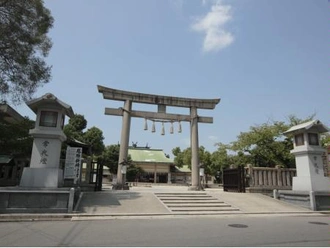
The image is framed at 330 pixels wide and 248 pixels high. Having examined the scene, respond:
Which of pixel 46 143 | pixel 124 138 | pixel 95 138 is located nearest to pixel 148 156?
pixel 95 138

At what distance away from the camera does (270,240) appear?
19.1 feet

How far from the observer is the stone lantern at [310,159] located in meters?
12.1

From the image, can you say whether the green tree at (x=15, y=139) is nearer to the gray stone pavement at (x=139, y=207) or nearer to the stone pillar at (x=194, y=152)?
the gray stone pavement at (x=139, y=207)

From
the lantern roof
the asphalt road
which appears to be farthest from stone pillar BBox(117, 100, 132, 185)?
the asphalt road

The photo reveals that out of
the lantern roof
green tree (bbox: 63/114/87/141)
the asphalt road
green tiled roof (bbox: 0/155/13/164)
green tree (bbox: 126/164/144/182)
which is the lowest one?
the asphalt road

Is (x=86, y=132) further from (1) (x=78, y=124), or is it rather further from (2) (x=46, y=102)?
(2) (x=46, y=102)

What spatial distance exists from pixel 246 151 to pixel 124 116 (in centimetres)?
1162

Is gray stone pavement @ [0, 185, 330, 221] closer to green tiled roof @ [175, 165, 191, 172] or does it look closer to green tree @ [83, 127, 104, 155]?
green tree @ [83, 127, 104, 155]

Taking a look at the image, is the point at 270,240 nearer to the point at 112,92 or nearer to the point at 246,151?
the point at 112,92

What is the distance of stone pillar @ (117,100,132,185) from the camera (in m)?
16.7

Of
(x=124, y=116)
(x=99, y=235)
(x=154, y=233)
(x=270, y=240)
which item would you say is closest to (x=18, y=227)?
(x=99, y=235)

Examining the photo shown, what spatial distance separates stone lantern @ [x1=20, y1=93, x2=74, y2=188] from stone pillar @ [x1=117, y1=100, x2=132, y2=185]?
662 cm

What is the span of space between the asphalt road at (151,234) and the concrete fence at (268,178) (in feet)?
25.3

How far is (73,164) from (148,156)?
3098 centimetres
